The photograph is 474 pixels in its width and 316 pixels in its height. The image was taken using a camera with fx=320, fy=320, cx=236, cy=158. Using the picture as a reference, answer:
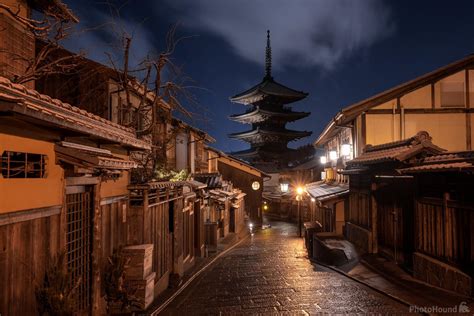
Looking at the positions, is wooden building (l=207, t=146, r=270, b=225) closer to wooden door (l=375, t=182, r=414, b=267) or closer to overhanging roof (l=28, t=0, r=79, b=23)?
wooden door (l=375, t=182, r=414, b=267)

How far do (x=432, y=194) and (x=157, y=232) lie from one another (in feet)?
28.6

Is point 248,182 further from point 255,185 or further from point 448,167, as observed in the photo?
point 448,167

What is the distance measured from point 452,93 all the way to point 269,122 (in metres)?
29.3

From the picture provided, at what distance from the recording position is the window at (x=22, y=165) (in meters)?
4.71

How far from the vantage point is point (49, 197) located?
18.6 ft

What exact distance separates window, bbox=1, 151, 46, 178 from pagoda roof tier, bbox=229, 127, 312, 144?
130ft

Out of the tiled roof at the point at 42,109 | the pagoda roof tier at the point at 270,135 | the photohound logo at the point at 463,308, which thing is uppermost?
the pagoda roof tier at the point at 270,135

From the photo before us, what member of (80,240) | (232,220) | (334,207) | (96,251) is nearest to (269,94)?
(232,220)

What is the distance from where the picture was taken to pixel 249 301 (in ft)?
29.6

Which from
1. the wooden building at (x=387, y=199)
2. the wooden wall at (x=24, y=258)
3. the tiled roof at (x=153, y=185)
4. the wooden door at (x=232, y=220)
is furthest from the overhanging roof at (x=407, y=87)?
the wooden wall at (x=24, y=258)

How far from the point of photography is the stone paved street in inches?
321

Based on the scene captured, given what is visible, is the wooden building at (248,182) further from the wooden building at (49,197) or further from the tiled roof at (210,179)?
the wooden building at (49,197)

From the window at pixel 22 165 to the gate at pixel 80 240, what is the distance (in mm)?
992

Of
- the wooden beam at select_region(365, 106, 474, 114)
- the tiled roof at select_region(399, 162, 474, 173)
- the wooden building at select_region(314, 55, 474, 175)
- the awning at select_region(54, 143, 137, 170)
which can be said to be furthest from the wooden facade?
the awning at select_region(54, 143, 137, 170)
